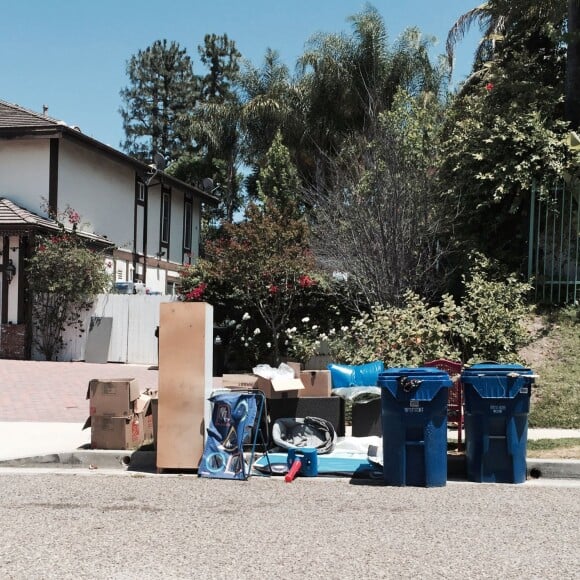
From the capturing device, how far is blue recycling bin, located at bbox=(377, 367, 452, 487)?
752cm

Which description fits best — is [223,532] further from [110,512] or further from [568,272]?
[568,272]

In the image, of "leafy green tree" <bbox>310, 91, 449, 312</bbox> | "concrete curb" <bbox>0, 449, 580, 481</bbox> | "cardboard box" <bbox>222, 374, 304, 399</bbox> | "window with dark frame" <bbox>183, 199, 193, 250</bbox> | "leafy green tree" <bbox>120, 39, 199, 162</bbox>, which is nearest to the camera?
"concrete curb" <bbox>0, 449, 580, 481</bbox>

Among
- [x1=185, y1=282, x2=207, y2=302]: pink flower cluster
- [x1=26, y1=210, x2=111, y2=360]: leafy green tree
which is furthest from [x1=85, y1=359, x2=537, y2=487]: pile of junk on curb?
[x1=26, y1=210, x2=111, y2=360]: leafy green tree

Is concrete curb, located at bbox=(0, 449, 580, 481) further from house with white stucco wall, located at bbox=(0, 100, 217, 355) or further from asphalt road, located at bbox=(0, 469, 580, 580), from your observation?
house with white stucco wall, located at bbox=(0, 100, 217, 355)

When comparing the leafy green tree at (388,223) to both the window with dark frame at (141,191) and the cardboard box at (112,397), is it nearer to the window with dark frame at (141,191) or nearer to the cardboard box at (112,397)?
the cardboard box at (112,397)

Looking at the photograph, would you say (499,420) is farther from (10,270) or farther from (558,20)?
(10,270)

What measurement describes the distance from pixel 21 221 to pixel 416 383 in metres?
15.7

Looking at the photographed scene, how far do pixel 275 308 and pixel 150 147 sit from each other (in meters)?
35.2

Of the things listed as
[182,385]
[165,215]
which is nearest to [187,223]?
[165,215]

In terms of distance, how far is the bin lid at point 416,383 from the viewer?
751 cm

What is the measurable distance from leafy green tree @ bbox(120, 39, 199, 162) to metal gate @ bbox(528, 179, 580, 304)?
36.9 meters

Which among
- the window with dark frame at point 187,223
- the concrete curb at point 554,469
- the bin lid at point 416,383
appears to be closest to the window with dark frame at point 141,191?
the window with dark frame at point 187,223

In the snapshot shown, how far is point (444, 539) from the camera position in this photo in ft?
17.8

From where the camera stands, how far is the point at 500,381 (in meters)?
7.68
